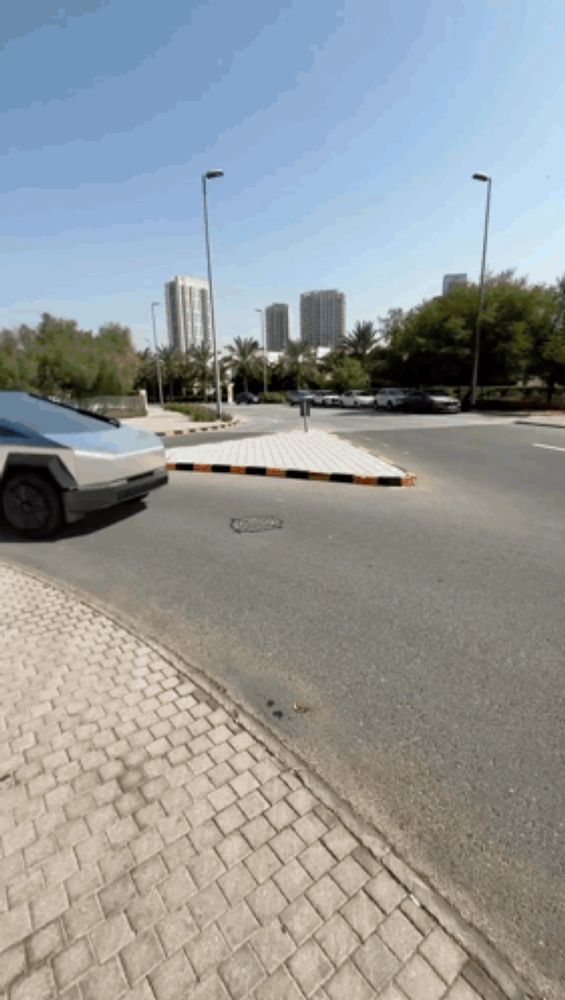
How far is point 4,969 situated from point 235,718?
130 centimetres

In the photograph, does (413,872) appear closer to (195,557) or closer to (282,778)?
(282,778)

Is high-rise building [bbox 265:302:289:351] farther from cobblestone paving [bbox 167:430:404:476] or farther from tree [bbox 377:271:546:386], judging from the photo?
cobblestone paving [bbox 167:430:404:476]

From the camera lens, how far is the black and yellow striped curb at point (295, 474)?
8414mm

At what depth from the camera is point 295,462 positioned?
402 inches

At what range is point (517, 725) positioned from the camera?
100 inches

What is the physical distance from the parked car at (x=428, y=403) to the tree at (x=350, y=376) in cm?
2018

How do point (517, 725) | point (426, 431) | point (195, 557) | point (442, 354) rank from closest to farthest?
point (517, 725) → point (195, 557) → point (426, 431) → point (442, 354)

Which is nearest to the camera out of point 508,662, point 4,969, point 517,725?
point 4,969

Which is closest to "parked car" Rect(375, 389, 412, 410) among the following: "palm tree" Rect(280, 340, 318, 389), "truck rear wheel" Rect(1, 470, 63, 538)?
"truck rear wheel" Rect(1, 470, 63, 538)

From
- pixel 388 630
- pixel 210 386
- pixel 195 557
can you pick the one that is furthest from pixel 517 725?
pixel 210 386

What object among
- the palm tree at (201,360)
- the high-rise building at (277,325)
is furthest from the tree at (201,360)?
the high-rise building at (277,325)

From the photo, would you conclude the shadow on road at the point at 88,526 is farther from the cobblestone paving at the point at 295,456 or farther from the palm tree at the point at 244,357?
the palm tree at the point at 244,357

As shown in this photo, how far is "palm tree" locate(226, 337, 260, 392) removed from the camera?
185 ft

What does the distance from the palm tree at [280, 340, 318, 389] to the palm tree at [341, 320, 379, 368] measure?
19.3 ft
